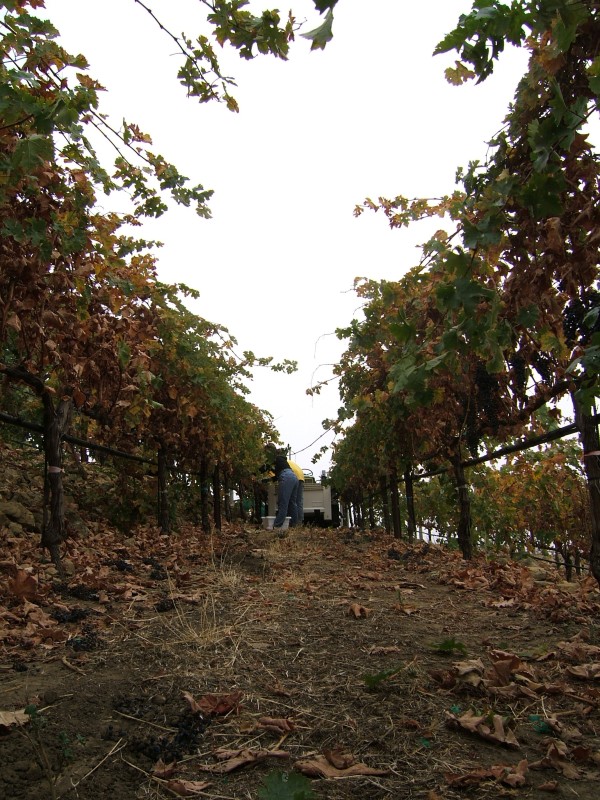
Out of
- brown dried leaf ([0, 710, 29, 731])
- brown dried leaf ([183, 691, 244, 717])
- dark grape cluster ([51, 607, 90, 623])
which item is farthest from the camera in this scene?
dark grape cluster ([51, 607, 90, 623])

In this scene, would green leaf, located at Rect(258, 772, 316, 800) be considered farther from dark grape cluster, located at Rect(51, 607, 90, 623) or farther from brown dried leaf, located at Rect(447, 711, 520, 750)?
dark grape cluster, located at Rect(51, 607, 90, 623)

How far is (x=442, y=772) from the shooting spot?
1.99 metres

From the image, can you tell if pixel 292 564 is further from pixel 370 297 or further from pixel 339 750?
pixel 339 750

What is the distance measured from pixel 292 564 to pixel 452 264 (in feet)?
16.9

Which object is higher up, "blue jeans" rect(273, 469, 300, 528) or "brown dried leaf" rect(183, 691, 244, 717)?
"blue jeans" rect(273, 469, 300, 528)

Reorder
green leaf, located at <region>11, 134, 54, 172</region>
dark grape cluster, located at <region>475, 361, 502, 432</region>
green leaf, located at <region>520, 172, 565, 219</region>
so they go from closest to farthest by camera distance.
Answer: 1. green leaf, located at <region>520, 172, 565, 219</region>
2. green leaf, located at <region>11, 134, 54, 172</region>
3. dark grape cluster, located at <region>475, 361, 502, 432</region>

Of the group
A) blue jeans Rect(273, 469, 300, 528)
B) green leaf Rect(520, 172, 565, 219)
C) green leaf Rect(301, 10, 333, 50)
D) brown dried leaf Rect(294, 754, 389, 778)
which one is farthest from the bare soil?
blue jeans Rect(273, 469, 300, 528)

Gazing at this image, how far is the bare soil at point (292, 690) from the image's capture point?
1972 millimetres

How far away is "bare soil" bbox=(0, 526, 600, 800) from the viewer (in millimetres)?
1972

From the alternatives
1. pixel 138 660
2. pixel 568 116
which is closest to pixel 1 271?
pixel 138 660

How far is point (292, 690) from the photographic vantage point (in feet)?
8.85

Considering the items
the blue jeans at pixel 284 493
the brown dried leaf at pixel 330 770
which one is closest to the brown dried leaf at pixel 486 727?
the brown dried leaf at pixel 330 770

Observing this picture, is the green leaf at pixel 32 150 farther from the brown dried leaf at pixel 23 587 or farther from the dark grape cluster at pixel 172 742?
the brown dried leaf at pixel 23 587

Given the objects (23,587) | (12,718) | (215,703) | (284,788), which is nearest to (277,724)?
(215,703)
